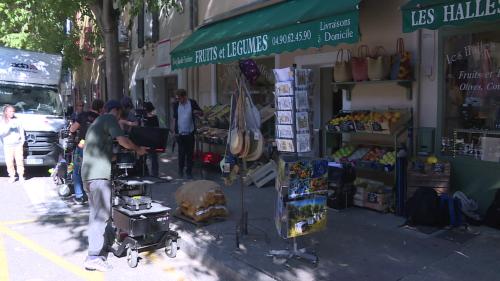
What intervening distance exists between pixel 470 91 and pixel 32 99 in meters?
9.93

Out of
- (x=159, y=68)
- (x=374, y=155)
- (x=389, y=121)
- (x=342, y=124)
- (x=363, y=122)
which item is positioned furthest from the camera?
(x=159, y=68)

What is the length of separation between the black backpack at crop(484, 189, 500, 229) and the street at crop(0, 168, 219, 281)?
339 centimetres

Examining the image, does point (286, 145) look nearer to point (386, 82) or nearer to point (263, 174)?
point (386, 82)

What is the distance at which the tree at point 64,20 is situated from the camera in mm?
10938

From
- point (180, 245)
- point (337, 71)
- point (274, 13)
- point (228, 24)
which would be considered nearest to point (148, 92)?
point (228, 24)

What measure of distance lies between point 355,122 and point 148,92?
10220 mm

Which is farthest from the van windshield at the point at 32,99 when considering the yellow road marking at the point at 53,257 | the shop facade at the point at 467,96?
the shop facade at the point at 467,96

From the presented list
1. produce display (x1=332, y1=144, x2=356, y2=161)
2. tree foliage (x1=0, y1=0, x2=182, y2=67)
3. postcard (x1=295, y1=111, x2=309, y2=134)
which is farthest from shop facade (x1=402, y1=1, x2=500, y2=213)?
tree foliage (x1=0, y1=0, x2=182, y2=67)

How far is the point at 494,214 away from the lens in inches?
221

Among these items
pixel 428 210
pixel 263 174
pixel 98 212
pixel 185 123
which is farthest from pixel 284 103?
pixel 185 123

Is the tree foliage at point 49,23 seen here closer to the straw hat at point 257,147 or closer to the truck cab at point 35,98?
the truck cab at point 35,98

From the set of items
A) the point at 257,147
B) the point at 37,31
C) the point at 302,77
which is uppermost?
the point at 37,31

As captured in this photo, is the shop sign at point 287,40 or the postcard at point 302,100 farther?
the shop sign at point 287,40

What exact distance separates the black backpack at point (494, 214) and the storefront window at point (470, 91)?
0.69 metres
